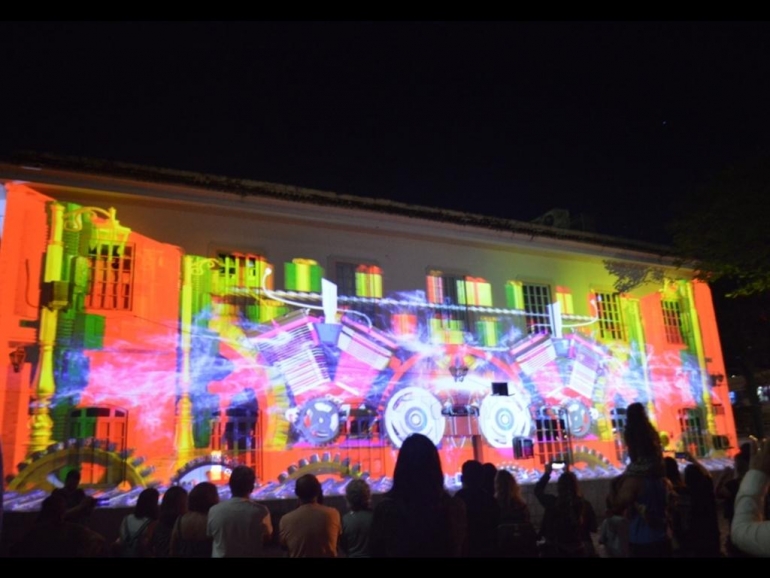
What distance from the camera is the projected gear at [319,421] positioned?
1353 cm

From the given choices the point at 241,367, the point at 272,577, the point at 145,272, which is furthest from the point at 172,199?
the point at 272,577

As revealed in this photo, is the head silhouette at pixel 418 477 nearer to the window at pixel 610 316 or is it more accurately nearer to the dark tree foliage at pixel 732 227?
the dark tree foliage at pixel 732 227

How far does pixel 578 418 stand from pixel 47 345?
12427 mm

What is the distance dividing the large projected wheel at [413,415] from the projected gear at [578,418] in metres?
3.79

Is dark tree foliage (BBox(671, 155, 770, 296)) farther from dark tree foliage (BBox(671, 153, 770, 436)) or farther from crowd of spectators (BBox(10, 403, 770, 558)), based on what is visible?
crowd of spectators (BBox(10, 403, 770, 558))

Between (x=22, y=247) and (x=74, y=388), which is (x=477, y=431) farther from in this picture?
(x=22, y=247)

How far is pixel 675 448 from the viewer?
17828 millimetres

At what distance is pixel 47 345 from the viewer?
11.6 m

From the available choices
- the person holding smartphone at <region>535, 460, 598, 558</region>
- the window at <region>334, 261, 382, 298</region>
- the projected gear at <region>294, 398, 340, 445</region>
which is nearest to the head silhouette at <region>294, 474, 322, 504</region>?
the person holding smartphone at <region>535, 460, 598, 558</region>

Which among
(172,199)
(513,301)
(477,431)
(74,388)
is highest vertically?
(172,199)

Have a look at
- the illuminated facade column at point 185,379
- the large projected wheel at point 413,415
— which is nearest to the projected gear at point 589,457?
the large projected wheel at point 413,415

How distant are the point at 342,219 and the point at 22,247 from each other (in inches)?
256

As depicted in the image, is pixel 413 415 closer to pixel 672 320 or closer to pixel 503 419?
pixel 503 419

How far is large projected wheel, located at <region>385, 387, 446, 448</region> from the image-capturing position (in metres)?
14.4
